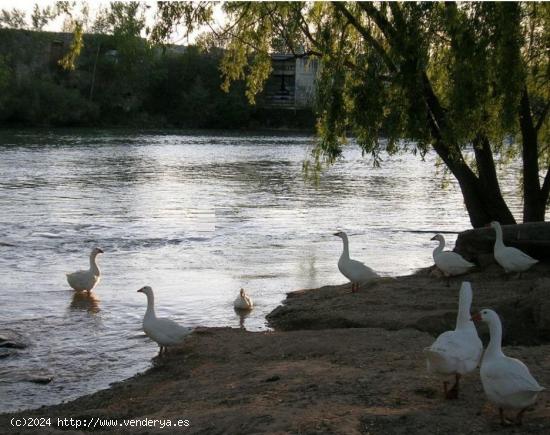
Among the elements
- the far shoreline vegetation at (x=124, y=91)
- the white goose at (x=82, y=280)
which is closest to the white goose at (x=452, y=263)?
the white goose at (x=82, y=280)

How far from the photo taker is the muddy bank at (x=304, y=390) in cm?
674

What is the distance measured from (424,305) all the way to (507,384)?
5.48 m

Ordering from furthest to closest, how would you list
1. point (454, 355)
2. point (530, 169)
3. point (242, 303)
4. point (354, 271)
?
point (530, 169) → point (354, 271) → point (242, 303) → point (454, 355)

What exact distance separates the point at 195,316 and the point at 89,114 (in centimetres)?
8116

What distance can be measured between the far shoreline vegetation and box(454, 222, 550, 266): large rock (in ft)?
249

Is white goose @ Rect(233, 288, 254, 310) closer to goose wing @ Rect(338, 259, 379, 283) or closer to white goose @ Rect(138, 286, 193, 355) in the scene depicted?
goose wing @ Rect(338, 259, 379, 283)

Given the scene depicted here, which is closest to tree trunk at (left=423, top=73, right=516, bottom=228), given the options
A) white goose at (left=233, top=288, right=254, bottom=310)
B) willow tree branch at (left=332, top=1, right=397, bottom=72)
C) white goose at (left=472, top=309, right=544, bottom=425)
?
willow tree branch at (left=332, top=1, right=397, bottom=72)

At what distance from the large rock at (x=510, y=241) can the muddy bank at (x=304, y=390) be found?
4.84 meters

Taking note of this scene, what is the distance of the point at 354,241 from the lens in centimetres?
2223

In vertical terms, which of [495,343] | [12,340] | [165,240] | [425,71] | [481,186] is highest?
[425,71]

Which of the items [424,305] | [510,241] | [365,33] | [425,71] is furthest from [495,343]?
[365,33]

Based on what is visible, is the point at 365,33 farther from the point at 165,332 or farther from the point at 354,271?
the point at 165,332

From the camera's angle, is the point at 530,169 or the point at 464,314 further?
the point at 530,169

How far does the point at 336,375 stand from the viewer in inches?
328
